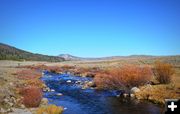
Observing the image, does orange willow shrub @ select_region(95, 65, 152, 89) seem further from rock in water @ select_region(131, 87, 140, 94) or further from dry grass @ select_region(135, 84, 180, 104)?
dry grass @ select_region(135, 84, 180, 104)

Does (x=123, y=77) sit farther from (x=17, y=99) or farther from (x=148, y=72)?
(x=17, y=99)

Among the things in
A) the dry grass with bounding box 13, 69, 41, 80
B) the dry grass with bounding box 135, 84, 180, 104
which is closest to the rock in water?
the dry grass with bounding box 135, 84, 180, 104

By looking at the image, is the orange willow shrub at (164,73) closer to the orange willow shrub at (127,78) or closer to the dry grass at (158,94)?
the orange willow shrub at (127,78)

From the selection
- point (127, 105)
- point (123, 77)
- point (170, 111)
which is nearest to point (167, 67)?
point (123, 77)

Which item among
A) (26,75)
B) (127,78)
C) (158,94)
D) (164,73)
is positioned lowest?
(158,94)

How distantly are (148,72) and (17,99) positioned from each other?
21045mm

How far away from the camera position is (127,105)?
2995 cm

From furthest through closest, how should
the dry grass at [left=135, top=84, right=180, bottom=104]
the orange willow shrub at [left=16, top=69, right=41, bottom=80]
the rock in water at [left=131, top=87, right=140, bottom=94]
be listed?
the orange willow shrub at [left=16, top=69, right=41, bottom=80], the rock in water at [left=131, top=87, right=140, bottom=94], the dry grass at [left=135, top=84, right=180, bottom=104]

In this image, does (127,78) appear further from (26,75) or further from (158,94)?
(26,75)

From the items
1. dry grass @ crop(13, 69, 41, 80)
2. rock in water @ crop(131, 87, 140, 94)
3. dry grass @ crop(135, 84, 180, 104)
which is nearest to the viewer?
dry grass @ crop(135, 84, 180, 104)

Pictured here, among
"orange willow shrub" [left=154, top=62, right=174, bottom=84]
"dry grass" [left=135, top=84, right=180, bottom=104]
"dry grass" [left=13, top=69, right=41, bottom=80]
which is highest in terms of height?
"orange willow shrub" [left=154, top=62, right=174, bottom=84]

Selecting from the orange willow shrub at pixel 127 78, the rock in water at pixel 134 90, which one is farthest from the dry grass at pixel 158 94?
the orange willow shrub at pixel 127 78

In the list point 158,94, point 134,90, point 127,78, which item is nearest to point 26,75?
point 127,78

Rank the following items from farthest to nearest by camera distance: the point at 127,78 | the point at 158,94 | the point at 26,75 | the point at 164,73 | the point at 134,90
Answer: the point at 26,75, the point at 164,73, the point at 127,78, the point at 134,90, the point at 158,94
